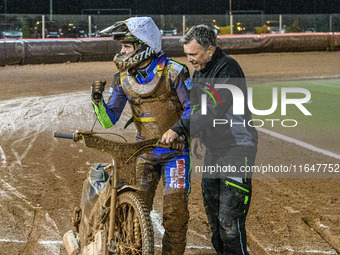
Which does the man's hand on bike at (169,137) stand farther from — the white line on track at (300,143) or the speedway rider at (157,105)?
the white line on track at (300,143)

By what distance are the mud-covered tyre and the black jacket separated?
2.36ft

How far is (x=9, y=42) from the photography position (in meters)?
23.1

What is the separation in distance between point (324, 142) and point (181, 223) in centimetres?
656

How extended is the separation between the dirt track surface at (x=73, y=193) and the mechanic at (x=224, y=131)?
1.03m

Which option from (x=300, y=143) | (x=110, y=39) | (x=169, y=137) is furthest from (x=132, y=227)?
(x=110, y=39)

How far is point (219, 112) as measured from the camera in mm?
4754

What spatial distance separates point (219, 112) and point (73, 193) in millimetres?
3666

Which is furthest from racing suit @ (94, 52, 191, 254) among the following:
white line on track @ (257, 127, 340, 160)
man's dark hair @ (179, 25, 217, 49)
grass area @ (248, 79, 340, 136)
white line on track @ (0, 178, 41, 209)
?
grass area @ (248, 79, 340, 136)

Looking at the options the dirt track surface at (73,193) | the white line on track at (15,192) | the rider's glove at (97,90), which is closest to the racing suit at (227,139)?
the rider's glove at (97,90)

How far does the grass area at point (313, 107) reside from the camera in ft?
40.0

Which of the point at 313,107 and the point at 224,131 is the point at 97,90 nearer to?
the point at 224,131

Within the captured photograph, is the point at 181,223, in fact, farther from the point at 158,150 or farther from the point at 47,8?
the point at 47,8

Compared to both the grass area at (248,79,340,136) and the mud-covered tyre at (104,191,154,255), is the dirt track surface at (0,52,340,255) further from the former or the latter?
the mud-covered tyre at (104,191,154,255)

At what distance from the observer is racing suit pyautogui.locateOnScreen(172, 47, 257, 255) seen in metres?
4.72
